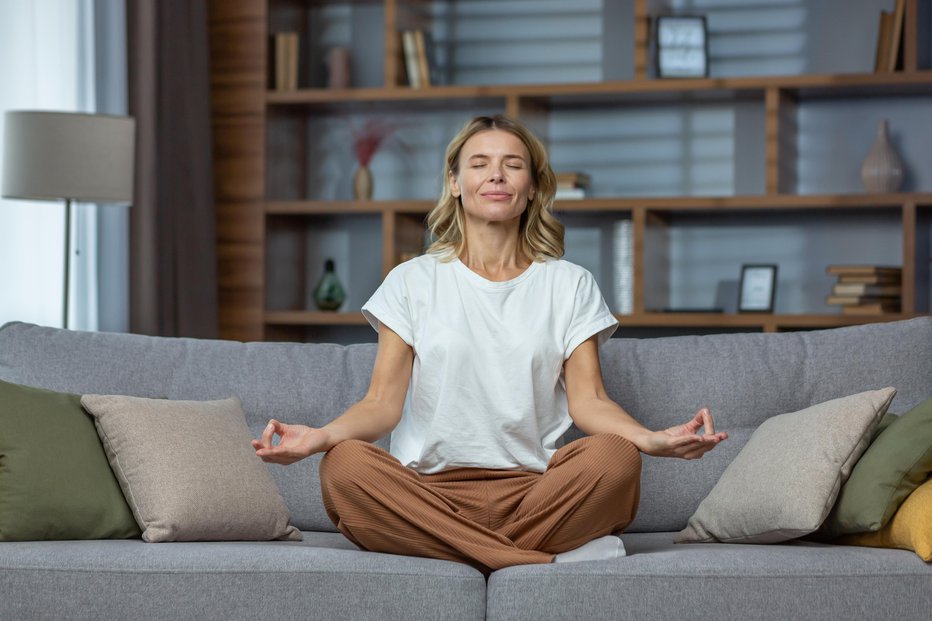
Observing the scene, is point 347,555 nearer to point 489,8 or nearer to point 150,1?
point 150,1

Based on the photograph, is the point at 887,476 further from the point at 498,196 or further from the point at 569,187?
the point at 569,187

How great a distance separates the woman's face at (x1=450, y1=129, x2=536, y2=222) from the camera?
2.42 metres

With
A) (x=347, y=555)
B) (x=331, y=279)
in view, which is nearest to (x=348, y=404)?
(x=347, y=555)

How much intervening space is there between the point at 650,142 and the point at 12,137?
7.78 feet

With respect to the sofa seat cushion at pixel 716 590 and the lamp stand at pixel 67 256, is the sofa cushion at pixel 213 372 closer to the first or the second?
the sofa seat cushion at pixel 716 590

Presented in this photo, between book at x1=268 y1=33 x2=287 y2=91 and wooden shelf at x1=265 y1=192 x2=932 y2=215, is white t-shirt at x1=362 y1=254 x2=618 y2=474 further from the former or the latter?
book at x1=268 y1=33 x2=287 y2=91

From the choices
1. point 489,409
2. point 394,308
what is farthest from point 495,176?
point 489,409

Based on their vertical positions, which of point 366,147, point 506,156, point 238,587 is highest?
point 366,147

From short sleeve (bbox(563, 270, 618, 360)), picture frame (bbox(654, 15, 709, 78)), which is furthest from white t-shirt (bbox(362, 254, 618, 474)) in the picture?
picture frame (bbox(654, 15, 709, 78))

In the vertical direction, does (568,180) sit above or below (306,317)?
above

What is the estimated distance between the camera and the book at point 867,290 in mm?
4246

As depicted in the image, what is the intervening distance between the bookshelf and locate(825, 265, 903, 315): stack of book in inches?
2.5

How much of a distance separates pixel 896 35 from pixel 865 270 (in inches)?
32.2

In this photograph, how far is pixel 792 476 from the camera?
214 centimetres
